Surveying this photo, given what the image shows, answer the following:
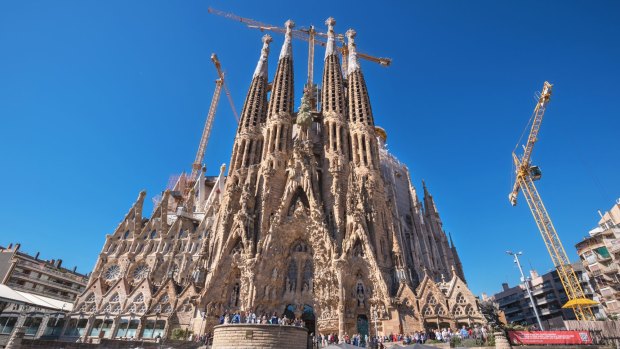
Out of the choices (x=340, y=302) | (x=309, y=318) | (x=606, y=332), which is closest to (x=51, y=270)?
(x=309, y=318)

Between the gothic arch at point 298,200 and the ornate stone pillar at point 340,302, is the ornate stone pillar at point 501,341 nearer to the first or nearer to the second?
the ornate stone pillar at point 340,302

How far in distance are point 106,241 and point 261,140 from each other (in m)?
23.4

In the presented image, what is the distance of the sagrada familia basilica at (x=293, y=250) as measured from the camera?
28594mm

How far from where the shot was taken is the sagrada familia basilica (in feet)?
Result: 93.8

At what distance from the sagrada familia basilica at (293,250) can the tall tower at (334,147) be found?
0.16m

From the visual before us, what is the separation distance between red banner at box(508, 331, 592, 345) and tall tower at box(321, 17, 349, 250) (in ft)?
52.7

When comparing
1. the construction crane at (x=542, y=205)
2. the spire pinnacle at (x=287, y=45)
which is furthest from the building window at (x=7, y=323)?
the construction crane at (x=542, y=205)

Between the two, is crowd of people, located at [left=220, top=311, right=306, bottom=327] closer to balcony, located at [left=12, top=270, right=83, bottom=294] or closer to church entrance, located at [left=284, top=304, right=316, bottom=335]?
church entrance, located at [left=284, top=304, right=316, bottom=335]

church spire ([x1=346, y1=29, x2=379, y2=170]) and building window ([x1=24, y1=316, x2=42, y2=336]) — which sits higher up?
church spire ([x1=346, y1=29, x2=379, y2=170])

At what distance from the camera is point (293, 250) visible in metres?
33.6

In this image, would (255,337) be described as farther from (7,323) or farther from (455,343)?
(7,323)

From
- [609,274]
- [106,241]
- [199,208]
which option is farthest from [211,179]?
[609,274]

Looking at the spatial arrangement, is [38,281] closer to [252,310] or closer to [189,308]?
[189,308]

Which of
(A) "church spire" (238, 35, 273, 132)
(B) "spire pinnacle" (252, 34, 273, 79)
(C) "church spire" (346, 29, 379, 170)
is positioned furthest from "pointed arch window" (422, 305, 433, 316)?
(B) "spire pinnacle" (252, 34, 273, 79)
